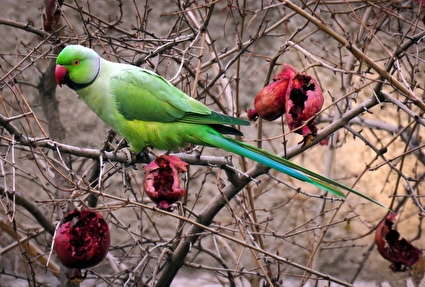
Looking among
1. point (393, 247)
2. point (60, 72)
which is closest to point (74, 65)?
point (60, 72)

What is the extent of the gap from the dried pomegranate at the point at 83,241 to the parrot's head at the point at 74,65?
2.04 ft

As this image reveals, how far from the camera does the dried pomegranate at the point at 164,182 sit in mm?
1447

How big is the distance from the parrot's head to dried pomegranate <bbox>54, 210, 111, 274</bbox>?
24.5 inches

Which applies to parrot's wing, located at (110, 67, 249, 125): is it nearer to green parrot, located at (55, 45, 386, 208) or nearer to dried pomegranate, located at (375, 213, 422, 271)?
green parrot, located at (55, 45, 386, 208)

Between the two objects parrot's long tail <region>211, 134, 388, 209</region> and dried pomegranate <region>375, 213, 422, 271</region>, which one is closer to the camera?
parrot's long tail <region>211, 134, 388, 209</region>

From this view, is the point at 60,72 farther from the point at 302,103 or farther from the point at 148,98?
the point at 302,103

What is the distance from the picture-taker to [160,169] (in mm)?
1479

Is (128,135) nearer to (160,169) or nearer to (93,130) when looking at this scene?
(160,169)

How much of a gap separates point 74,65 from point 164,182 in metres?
0.78

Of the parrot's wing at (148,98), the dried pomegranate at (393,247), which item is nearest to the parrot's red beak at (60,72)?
the parrot's wing at (148,98)

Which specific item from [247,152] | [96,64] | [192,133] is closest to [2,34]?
[96,64]

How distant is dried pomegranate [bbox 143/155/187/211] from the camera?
4.75ft

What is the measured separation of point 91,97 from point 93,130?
1995 mm

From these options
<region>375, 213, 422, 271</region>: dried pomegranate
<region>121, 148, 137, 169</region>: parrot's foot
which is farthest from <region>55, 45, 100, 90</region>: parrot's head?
<region>375, 213, 422, 271</region>: dried pomegranate
